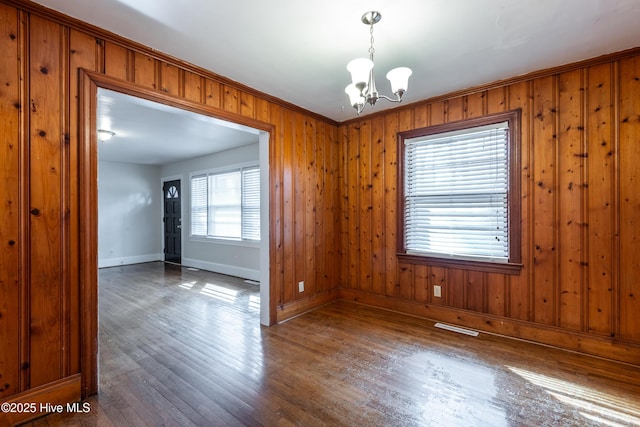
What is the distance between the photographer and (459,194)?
3.24 m

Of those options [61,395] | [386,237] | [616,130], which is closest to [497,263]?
[386,237]

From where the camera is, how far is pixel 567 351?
8.69ft

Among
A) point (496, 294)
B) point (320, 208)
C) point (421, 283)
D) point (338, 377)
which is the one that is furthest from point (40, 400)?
point (496, 294)

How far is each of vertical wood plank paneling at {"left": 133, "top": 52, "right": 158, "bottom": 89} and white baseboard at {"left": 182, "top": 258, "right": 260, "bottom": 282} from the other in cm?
376

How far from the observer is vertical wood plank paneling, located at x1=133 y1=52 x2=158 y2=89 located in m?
2.29

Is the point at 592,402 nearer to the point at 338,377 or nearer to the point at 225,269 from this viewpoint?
the point at 338,377

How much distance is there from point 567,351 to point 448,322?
3.36ft

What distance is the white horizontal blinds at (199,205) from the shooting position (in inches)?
261

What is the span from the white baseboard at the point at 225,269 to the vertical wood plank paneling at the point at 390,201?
2653 millimetres

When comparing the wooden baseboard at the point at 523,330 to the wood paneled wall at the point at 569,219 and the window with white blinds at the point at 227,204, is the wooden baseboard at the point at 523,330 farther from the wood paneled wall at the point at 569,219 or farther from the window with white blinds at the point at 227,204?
the window with white blinds at the point at 227,204

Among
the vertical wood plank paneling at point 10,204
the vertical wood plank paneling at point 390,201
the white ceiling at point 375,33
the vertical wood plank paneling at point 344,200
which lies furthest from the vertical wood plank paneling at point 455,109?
the vertical wood plank paneling at point 10,204

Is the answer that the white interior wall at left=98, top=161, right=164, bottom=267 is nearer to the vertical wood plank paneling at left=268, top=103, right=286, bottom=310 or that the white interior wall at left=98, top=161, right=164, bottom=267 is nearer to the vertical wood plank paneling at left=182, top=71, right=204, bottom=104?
the vertical wood plank paneling at left=268, top=103, right=286, bottom=310

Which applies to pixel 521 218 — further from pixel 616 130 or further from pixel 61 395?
pixel 61 395

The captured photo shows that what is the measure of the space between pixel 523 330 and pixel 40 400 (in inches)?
153
